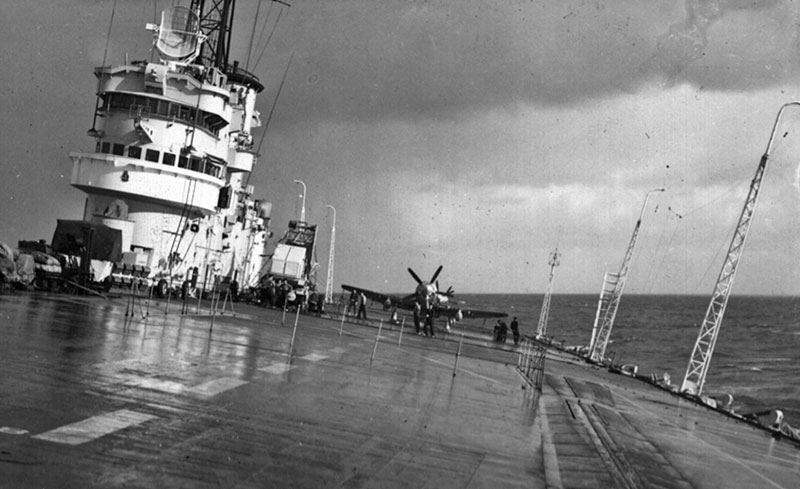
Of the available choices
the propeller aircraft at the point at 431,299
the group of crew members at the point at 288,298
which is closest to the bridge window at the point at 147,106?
the group of crew members at the point at 288,298

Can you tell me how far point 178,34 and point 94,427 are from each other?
42593 mm

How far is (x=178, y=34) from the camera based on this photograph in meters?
48.2

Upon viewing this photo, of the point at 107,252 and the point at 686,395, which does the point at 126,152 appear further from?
the point at 686,395

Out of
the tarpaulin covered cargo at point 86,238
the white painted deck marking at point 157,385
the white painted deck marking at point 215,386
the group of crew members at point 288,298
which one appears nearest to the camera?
the white painted deck marking at point 157,385

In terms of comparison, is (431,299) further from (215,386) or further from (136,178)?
(215,386)

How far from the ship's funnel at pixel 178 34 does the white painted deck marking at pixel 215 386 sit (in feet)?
121

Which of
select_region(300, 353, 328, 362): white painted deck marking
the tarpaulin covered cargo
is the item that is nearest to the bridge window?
the tarpaulin covered cargo

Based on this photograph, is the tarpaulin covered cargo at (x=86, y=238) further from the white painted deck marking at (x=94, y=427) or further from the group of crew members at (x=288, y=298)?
the white painted deck marking at (x=94, y=427)

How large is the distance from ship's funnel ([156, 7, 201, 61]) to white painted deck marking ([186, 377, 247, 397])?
3698 centimetres

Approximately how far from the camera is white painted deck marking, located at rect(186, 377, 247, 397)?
46.2 ft

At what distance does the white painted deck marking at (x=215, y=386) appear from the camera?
14.1m

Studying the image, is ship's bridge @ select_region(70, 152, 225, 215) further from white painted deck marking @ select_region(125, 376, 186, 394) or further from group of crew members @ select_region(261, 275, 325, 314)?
white painted deck marking @ select_region(125, 376, 186, 394)

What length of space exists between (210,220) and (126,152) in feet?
35.9

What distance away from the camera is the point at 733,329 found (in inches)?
5645
